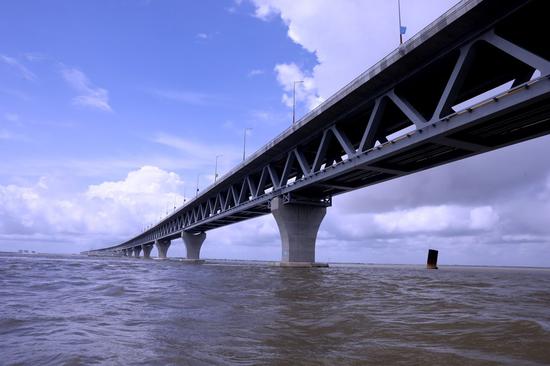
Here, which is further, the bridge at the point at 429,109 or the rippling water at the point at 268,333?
the bridge at the point at 429,109

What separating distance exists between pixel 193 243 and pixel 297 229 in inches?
2393

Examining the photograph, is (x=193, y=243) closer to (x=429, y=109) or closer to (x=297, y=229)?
(x=297, y=229)

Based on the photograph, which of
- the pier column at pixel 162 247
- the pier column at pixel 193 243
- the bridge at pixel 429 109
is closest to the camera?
the bridge at pixel 429 109

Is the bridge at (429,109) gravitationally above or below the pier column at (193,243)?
above

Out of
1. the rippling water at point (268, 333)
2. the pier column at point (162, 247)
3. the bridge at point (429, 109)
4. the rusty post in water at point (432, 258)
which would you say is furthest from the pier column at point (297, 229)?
the pier column at point (162, 247)

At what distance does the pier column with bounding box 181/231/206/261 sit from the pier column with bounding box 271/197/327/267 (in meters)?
58.2

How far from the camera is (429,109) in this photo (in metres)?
31.9

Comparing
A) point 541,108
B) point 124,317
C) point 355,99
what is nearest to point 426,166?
point 355,99

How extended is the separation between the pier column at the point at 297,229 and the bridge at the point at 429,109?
12cm

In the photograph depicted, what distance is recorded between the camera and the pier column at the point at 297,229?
4469cm

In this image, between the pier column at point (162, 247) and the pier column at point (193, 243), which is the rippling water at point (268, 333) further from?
the pier column at point (162, 247)

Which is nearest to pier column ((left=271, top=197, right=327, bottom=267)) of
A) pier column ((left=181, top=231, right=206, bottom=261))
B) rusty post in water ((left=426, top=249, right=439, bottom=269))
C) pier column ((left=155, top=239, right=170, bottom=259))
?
rusty post in water ((left=426, top=249, right=439, bottom=269))

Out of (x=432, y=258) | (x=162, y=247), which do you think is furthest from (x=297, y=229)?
(x=162, y=247)

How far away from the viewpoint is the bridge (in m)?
19.2
